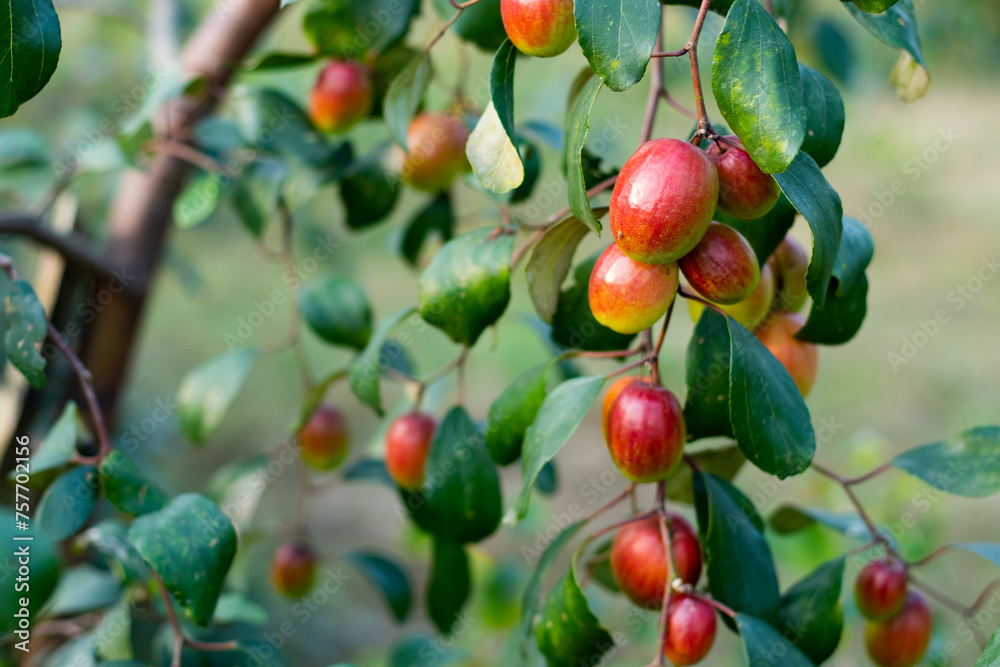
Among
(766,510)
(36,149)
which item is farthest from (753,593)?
(766,510)

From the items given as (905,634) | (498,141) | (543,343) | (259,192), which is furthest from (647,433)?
(543,343)

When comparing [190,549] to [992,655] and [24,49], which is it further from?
[992,655]

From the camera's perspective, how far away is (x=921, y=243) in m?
2.50

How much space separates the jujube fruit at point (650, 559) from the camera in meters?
0.46

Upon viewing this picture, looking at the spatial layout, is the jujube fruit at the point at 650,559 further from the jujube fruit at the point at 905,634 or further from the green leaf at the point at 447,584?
the green leaf at the point at 447,584

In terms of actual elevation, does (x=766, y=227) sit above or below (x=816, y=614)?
above

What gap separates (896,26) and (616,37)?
0.64 feet

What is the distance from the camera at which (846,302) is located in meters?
0.46

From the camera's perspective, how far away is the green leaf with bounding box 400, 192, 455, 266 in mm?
740

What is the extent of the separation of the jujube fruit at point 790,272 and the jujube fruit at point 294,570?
0.58 m

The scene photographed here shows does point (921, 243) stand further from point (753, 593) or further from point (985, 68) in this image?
point (753, 593)

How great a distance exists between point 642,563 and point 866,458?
24.6 inches

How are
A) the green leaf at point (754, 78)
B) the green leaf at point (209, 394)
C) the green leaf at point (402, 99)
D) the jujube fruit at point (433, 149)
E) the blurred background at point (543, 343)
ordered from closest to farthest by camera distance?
the green leaf at point (754, 78)
the green leaf at point (402, 99)
the jujube fruit at point (433, 149)
the green leaf at point (209, 394)
the blurred background at point (543, 343)

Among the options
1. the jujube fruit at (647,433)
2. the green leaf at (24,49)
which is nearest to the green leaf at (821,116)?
the jujube fruit at (647,433)
